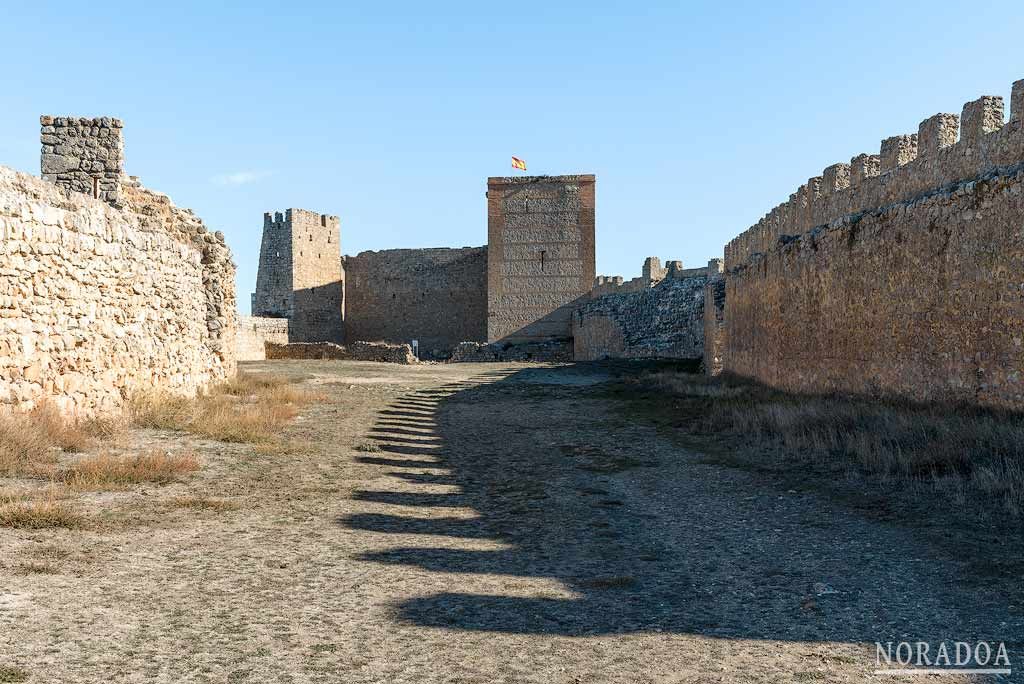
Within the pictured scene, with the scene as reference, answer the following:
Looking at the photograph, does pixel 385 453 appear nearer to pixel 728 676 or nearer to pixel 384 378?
pixel 728 676

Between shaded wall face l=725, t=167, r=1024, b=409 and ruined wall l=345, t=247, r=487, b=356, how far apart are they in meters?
30.7

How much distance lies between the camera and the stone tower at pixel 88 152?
1096 cm

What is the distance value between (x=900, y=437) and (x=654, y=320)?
2285 cm

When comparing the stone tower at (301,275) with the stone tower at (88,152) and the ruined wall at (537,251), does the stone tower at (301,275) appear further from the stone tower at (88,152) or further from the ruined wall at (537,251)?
the stone tower at (88,152)

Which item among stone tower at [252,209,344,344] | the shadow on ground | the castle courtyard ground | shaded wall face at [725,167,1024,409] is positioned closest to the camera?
the castle courtyard ground

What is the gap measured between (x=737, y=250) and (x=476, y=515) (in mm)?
14176

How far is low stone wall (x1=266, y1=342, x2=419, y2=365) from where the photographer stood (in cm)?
3027

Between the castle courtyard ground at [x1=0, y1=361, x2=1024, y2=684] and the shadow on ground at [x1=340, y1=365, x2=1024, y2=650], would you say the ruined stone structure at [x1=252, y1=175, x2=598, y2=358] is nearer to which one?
the shadow on ground at [x1=340, y1=365, x2=1024, y2=650]

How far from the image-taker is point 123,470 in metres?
6.45

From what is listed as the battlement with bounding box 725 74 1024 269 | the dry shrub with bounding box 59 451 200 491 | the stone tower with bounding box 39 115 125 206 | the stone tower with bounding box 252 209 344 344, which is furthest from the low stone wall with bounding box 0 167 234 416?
the stone tower with bounding box 252 209 344 344

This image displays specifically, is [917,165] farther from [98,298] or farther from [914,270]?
[98,298]

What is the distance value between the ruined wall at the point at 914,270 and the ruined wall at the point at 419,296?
1202 inches

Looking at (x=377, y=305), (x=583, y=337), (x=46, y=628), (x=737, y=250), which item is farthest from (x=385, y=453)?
(x=377, y=305)

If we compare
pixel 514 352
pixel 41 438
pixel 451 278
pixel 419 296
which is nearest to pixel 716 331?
pixel 41 438
